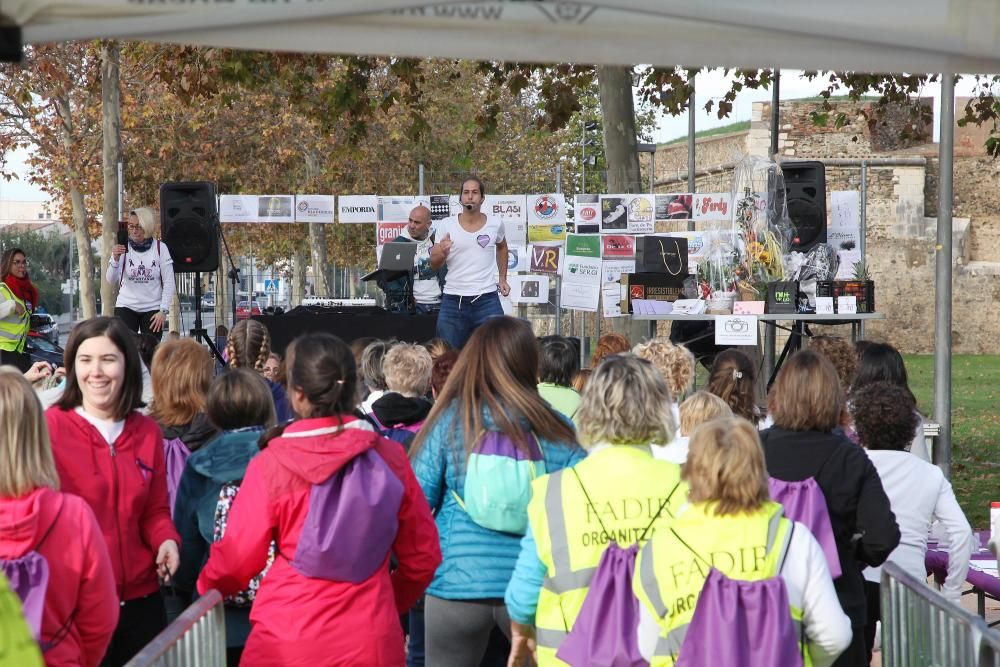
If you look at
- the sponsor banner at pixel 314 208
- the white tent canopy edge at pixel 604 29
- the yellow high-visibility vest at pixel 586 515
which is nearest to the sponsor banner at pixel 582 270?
the sponsor banner at pixel 314 208

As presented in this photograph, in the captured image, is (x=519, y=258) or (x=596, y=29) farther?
(x=519, y=258)

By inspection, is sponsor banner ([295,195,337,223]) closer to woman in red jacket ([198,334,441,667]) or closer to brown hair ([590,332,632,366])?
brown hair ([590,332,632,366])

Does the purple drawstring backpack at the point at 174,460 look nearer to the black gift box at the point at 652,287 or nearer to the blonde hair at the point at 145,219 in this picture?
the black gift box at the point at 652,287

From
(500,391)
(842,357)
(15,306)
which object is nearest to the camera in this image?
(500,391)

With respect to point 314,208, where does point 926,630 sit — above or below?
below

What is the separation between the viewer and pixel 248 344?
630 cm

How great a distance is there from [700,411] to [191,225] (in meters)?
9.44

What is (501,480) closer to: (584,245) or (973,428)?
(584,245)

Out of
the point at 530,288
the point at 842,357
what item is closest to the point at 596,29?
the point at 842,357

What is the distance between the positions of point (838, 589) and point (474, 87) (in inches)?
1116

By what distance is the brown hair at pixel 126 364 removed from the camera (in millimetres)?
3916

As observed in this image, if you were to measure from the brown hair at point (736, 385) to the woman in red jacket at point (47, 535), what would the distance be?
3.02 metres

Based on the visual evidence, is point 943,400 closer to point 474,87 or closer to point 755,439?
point 755,439

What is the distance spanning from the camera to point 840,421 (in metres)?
4.60
